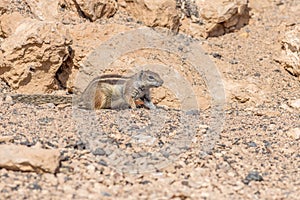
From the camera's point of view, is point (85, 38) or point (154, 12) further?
point (154, 12)

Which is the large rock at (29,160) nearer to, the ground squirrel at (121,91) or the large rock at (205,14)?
the ground squirrel at (121,91)

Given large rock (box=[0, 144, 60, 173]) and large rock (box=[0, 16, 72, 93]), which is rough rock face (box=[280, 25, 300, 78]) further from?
large rock (box=[0, 144, 60, 173])

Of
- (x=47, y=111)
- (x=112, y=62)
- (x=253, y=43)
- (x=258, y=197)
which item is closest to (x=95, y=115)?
(x=47, y=111)

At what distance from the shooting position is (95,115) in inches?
204

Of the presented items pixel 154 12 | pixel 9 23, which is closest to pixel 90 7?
pixel 154 12

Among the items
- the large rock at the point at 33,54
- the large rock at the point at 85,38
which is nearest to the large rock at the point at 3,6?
the large rock at the point at 33,54

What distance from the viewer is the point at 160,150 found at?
449cm

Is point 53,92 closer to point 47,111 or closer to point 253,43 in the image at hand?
point 47,111

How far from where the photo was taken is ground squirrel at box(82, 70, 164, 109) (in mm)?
5914

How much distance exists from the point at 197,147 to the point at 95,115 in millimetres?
1145

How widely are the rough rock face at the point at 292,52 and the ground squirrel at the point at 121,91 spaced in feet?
7.31

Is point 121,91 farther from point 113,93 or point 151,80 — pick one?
point 151,80

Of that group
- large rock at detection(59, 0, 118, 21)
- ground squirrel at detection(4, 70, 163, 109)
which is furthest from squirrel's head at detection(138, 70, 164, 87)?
large rock at detection(59, 0, 118, 21)

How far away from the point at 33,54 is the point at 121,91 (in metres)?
1.14
